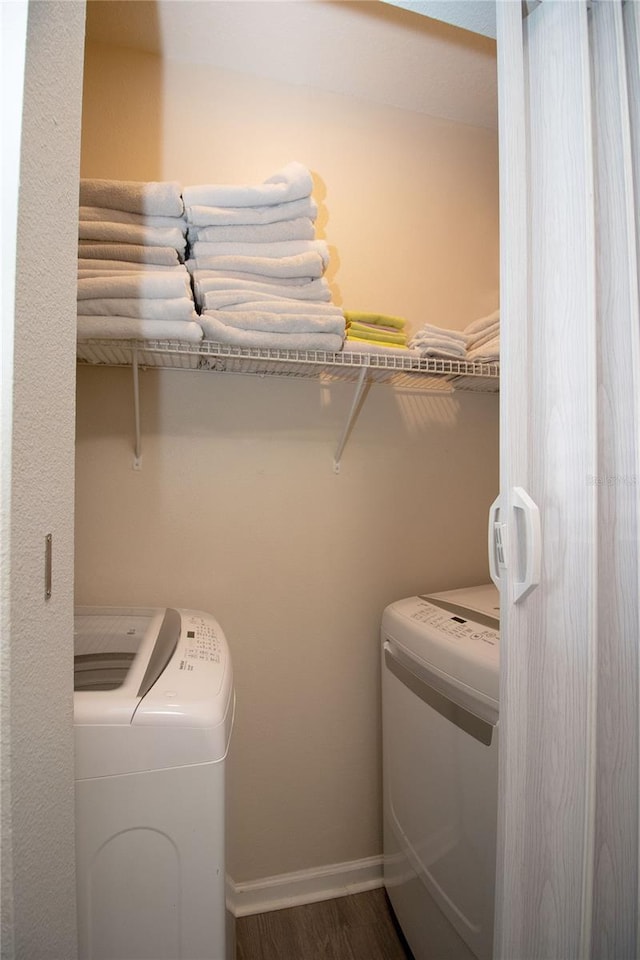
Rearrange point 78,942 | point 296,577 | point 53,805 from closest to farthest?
point 53,805 → point 78,942 → point 296,577

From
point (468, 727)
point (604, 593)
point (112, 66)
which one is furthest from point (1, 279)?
point (112, 66)

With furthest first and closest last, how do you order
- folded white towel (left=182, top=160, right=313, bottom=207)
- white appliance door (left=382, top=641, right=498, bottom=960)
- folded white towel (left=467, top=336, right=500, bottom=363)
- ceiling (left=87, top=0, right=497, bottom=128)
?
1. folded white towel (left=467, top=336, right=500, bottom=363)
2. ceiling (left=87, top=0, right=497, bottom=128)
3. folded white towel (left=182, top=160, right=313, bottom=207)
4. white appliance door (left=382, top=641, right=498, bottom=960)

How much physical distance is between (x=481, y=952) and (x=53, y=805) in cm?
90

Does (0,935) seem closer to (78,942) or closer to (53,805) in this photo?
(53,805)

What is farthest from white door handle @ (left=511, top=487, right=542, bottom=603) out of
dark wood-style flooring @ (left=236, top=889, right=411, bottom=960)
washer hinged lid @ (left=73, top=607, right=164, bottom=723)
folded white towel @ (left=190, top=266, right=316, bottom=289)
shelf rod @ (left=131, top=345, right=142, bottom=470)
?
dark wood-style flooring @ (left=236, top=889, right=411, bottom=960)

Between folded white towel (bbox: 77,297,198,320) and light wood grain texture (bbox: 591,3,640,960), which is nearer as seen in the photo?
light wood grain texture (bbox: 591,3,640,960)

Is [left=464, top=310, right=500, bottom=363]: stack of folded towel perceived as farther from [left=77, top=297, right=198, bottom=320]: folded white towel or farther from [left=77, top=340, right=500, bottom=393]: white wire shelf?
[left=77, top=297, right=198, bottom=320]: folded white towel

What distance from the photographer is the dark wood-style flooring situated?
1396 millimetres

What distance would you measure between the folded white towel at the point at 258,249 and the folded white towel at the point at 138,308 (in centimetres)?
18

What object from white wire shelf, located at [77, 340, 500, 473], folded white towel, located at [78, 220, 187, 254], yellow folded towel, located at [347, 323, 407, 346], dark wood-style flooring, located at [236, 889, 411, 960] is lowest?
dark wood-style flooring, located at [236, 889, 411, 960]

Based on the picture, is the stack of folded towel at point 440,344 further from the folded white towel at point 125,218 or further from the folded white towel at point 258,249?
the folded white towel at point 125,218

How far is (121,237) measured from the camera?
1.21 m

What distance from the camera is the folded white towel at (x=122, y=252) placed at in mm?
1216

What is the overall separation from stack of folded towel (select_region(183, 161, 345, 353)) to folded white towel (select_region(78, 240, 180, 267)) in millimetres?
112
